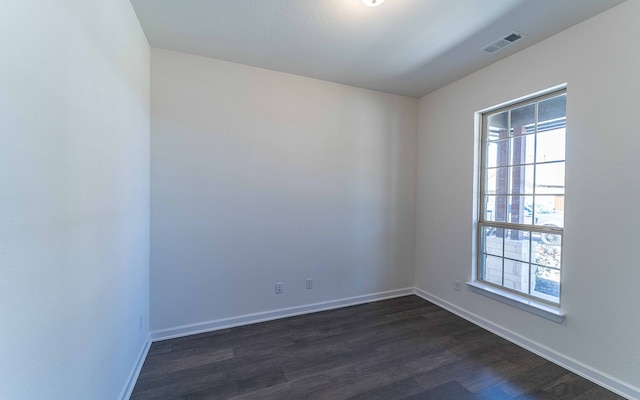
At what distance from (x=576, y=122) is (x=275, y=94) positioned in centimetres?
282

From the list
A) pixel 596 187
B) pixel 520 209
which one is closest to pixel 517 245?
pixel 520 209

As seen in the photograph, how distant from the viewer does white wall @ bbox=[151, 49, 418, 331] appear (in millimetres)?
2537

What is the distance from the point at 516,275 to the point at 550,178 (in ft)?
3.34

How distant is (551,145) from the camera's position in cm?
236

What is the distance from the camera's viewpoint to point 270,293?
9.61 ft

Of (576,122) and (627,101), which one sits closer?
(627,101)

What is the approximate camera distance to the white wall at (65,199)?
0.83 meters

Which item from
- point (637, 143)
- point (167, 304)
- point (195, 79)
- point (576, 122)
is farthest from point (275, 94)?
point (637, 143)

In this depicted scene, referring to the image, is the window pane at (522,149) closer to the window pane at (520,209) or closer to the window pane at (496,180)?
the window pane at (496,180)

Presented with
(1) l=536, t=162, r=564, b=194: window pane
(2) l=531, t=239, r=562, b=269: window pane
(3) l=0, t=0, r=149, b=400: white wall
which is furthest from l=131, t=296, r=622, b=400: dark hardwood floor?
(1) l=536, t=162, r=564, b=194: window pane

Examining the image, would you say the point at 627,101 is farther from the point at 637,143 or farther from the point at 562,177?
the point at 562,177

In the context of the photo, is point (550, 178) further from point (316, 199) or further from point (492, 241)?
point (316, 199)

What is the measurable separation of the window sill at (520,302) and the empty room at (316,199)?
24mm

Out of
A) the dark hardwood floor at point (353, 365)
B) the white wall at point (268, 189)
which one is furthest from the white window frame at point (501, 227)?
the white wall at point (268, 189)
